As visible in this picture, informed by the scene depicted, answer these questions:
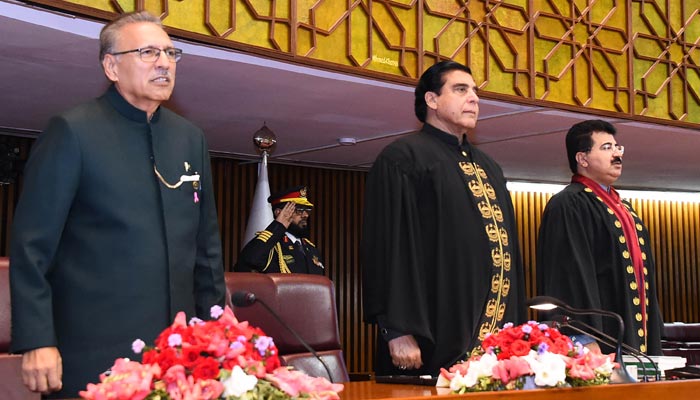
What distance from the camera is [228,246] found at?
874 cm

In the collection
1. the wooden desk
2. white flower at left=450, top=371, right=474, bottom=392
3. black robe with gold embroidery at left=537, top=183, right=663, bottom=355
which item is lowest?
the wooden desk

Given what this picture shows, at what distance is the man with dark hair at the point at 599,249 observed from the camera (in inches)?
137

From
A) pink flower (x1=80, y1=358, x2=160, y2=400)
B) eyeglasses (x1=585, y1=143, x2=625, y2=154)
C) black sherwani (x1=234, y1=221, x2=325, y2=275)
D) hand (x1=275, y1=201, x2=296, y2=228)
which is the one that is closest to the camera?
pink flower (x1=80, y1=358, x2=160, y2=400)

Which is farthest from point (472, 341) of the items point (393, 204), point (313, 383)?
point (313, 383)

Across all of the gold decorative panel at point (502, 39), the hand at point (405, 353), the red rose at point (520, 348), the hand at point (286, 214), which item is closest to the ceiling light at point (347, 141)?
the hand at point (286, 214)

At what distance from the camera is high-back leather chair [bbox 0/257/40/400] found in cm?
212

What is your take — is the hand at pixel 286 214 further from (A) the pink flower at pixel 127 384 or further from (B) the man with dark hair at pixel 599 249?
(A) the pink flower at pixel 127 384

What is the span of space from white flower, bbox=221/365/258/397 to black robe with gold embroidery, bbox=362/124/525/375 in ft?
4.80

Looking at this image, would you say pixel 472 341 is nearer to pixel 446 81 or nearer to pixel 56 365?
pixel 446 81

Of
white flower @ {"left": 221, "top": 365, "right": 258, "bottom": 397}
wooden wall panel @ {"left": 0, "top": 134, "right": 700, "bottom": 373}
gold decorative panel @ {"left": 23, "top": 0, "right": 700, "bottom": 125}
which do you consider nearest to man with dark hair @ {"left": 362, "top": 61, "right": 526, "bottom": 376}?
white flower @ {"left": 221, "top": 365, "right": 258, "bottom": 397}

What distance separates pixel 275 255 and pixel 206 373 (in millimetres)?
4615

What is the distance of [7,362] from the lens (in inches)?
85.4

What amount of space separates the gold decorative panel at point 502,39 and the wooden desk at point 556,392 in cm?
275

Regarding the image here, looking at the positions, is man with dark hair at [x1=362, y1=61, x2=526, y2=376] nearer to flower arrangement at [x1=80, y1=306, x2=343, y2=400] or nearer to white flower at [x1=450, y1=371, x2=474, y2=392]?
white flower at [x1=450, y1=371, x2=474, y2=392]
